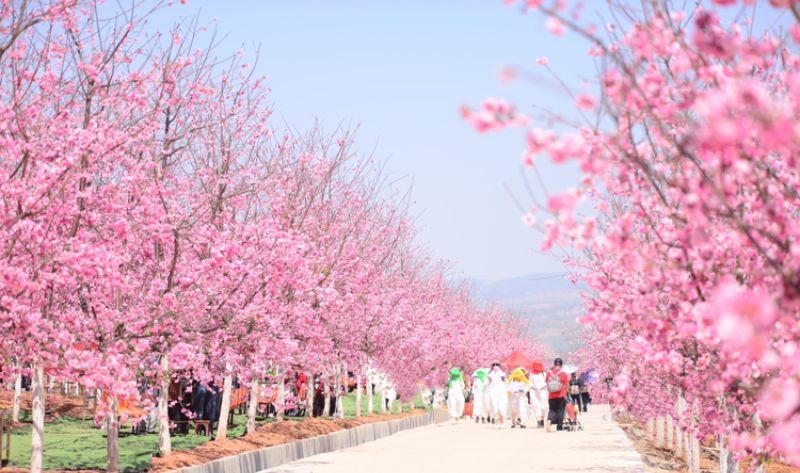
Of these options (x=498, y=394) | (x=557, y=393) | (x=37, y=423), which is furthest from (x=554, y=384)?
(x=37, y=423)

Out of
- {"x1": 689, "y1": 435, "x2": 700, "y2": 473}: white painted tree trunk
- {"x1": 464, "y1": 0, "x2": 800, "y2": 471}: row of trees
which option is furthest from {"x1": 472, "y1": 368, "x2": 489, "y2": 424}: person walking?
{"x1": 464, "y1": 0, "x2": 800, "y2": 471}: row of trees

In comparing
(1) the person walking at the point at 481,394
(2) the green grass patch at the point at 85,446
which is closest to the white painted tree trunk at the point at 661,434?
(2) the green grass patch at the point at 85,446

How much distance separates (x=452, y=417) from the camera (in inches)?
1839

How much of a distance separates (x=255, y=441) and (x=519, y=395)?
18.3 m

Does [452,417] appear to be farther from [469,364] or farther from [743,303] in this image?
[743,303]

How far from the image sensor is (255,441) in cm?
2094

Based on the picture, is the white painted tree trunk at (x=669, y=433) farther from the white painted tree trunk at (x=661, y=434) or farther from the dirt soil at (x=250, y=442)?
the dirt soil at (x=250, y=442)

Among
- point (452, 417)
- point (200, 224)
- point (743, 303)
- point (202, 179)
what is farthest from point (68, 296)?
point (452, 417)

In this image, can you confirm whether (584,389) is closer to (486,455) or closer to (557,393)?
(557,393)

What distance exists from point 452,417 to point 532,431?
1243 centimetres

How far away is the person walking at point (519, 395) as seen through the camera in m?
37.4

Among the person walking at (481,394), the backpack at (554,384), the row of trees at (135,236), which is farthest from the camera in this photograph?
Answer: the person walking at (481,394)

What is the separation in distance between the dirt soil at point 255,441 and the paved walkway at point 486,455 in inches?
26.3

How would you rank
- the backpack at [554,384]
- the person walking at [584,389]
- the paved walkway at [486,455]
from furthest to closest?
the person walking at [584,389], the backpack at [554,384], the paved walkway at [486,455]
